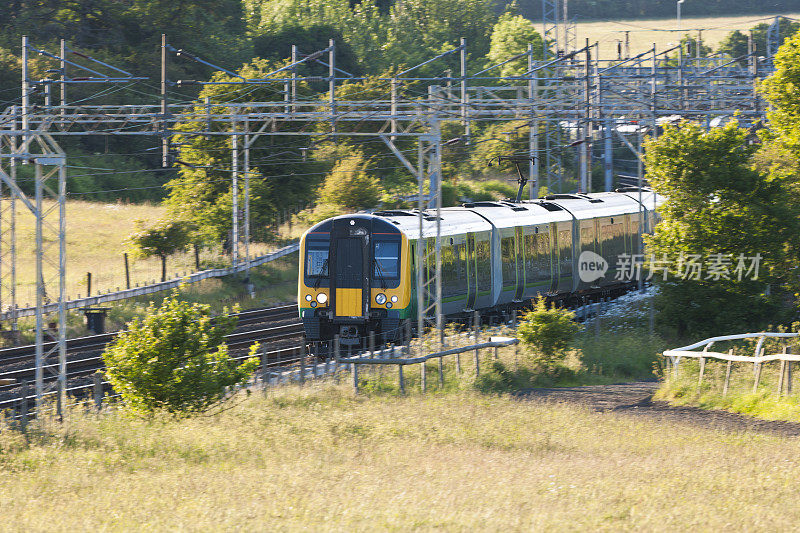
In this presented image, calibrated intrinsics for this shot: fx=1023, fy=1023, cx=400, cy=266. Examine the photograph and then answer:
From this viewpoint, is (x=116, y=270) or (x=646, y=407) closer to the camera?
(x=646, y=407)

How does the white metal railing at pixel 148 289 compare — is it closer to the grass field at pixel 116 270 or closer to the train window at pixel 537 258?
the grass field at pixel 116 270

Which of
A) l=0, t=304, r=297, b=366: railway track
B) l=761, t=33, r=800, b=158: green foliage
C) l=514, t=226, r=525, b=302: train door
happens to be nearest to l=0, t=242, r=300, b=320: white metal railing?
l=0, t=304, r=297, b=366: railway track

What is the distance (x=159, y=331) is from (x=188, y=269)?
2362 cm

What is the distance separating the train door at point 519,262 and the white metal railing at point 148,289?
28.1 ft

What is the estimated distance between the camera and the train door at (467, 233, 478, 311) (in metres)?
25.2

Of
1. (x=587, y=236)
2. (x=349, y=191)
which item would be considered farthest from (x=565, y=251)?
(x=349, y=191)

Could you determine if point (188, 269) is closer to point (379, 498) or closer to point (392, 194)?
point (392, 194)

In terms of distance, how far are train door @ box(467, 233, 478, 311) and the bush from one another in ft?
8.95

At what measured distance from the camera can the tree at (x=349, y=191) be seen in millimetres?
43812

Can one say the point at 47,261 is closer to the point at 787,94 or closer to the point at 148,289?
the point at 148,289

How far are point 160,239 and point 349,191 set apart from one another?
10.3 meters

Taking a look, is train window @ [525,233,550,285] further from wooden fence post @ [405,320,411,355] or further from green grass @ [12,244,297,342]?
green grass @ [12,244,297,342]

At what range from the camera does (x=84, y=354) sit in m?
24.8

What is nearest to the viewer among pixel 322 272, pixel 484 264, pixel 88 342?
pixel 322 272
